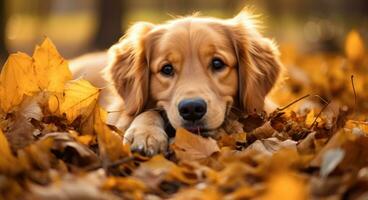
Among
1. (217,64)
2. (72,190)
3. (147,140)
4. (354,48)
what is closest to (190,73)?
(217,64)

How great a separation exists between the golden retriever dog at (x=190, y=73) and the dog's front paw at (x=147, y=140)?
0.10 meters

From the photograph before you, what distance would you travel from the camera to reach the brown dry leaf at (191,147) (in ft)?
12.8

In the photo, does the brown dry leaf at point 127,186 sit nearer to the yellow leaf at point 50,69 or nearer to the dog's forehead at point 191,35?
the yellow leaf at point 50,69

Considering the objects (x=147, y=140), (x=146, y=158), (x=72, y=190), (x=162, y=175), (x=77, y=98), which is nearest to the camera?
(x=72, y=190)

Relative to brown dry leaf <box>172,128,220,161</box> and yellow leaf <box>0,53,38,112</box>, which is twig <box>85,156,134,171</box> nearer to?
brown dry leaf <box>172,128,220,161</box>

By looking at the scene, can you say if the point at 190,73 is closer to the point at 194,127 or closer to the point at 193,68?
the point at 193,68

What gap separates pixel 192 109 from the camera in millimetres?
4594

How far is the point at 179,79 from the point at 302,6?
2528cm

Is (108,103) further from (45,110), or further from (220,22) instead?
(45,110)

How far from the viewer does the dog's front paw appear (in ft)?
13.8

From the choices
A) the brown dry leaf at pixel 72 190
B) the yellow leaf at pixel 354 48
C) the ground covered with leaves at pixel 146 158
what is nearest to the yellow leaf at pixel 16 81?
the ground covered with leaves at pixel 146 158

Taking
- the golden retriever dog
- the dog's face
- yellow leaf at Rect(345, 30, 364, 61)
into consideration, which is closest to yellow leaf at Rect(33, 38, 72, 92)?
the golden retriever dog

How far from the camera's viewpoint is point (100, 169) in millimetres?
3596

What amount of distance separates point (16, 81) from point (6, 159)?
1298 mm
